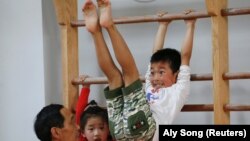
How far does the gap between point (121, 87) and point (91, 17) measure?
27 cm

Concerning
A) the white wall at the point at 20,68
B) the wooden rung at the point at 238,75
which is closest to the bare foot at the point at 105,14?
the wooden rung at the point at 238,75

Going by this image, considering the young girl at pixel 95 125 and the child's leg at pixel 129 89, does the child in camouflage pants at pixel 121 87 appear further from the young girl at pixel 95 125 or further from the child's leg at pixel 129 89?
the young girl at pixel 95 125

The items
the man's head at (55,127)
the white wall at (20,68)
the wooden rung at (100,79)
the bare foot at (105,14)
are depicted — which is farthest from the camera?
the white wall at (20,68)

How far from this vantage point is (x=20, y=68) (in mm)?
2775

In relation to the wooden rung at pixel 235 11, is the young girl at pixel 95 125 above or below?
below

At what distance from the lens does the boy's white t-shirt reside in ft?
6.59

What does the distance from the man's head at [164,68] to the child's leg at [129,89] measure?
37cm

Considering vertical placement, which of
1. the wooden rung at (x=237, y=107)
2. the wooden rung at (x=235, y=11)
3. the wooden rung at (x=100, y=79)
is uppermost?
the wooden rung at (x=235, y=11)

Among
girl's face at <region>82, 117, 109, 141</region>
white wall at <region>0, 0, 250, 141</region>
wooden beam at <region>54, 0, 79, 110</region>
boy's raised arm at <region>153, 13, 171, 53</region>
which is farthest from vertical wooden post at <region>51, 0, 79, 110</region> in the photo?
boy's raised arm at <region>153, 13, 171, 53</region>

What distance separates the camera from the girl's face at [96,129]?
7.04 ft

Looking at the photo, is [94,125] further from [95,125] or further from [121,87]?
[121,87]

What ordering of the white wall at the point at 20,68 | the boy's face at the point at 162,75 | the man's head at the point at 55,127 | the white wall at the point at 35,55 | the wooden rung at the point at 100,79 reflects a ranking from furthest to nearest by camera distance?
the white wall at the point at 20,68, the white wall at the point at 35,55, the wooden rung at the point at 100,79, the boy's face at the point at 162,75, the man's head at the point at 55,127

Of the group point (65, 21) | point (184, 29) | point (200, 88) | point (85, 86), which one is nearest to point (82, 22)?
point (65, 21)

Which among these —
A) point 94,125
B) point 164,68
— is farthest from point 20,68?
point 164,68
